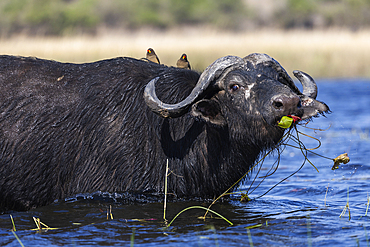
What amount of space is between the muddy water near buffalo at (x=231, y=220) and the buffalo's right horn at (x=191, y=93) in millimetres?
1143

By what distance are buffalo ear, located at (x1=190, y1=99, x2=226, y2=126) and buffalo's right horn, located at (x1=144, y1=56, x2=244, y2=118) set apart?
0.08 metres

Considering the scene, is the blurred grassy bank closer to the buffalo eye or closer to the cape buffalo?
the cape buffalo

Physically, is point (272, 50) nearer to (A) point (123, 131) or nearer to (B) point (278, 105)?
(A) point (123, 131)

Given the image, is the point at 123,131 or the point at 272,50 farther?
the point at 272,50

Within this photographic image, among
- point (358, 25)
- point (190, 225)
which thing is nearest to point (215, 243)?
point (190, 225)

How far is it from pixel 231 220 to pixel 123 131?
1.46 meters

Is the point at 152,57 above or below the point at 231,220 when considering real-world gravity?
above

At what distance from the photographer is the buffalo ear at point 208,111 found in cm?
488

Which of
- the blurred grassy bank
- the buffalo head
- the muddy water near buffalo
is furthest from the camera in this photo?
the blurred grassy bank

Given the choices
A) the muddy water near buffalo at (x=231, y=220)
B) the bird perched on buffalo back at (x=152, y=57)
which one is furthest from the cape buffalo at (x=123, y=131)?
the bird perched on buffalo back at (x=152, y=57)

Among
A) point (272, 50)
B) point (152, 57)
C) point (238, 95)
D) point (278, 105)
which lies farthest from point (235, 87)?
point (272, 50)

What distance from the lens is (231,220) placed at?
201 inches

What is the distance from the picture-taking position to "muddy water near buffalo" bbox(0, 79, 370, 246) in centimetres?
443

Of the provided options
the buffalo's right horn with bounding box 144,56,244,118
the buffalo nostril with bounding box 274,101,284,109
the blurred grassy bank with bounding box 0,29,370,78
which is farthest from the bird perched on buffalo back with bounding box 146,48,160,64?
the blurred grassy bank with bounding box 0,29,370,78
